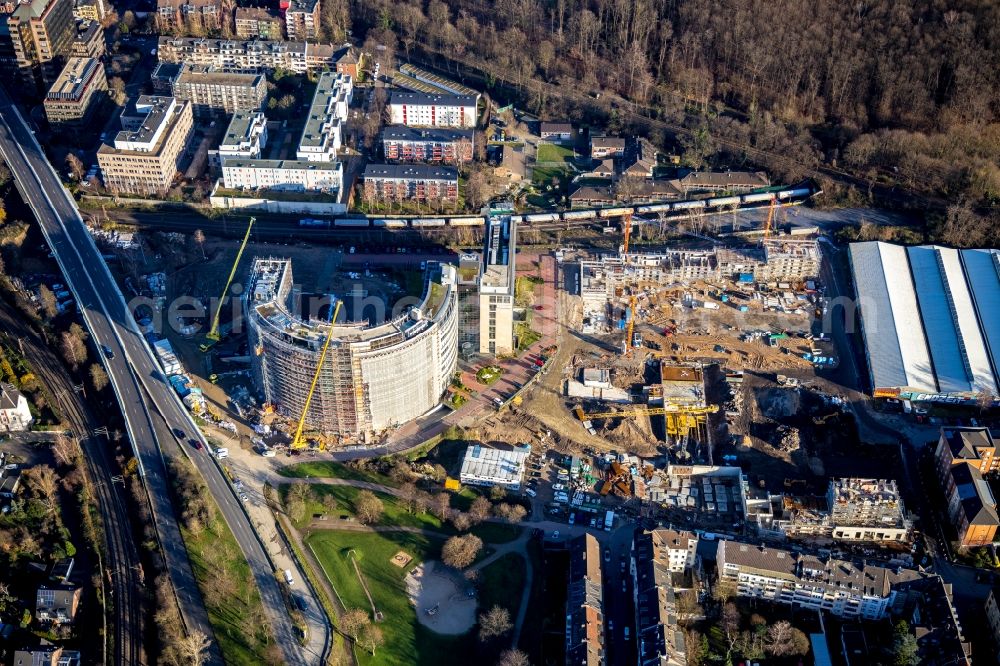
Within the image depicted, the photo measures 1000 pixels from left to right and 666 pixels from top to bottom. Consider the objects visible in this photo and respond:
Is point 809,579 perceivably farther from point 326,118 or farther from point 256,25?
point 256,25

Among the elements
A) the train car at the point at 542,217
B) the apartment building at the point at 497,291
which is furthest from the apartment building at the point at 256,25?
the apartment building at the point at 497,291

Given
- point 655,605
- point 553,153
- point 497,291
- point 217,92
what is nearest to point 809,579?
point 655,605

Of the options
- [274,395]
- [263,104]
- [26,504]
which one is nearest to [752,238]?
[274,395]

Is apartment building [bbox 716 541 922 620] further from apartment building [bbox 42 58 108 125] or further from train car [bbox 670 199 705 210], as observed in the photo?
apartment building [bbox 42 58 108 125]

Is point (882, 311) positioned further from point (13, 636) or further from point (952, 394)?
point (13, 636)

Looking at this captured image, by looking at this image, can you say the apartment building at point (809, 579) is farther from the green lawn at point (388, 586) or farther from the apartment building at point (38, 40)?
the apartment building at point (38, 40)

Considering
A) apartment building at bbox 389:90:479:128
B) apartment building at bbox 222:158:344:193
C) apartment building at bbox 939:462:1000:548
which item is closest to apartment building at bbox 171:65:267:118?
apartment building at bbox 222:158:344:193
